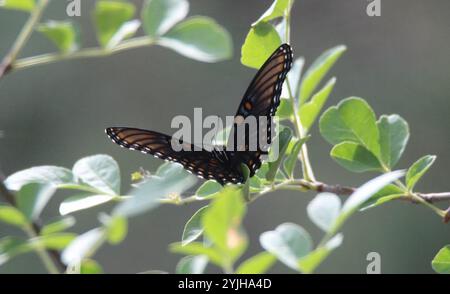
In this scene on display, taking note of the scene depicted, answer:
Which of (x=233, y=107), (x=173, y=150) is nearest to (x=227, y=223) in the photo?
(x=173, y=150)

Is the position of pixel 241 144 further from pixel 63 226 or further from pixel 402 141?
pixel 63 226

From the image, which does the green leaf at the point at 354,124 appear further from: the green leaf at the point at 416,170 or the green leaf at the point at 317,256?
the green leaf at the point at 317,256

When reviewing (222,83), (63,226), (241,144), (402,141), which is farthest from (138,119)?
(63,226)

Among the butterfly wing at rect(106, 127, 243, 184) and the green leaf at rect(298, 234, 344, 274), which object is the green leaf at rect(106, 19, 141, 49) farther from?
the butterfly wing at rect(106, 127, 243, 184)
